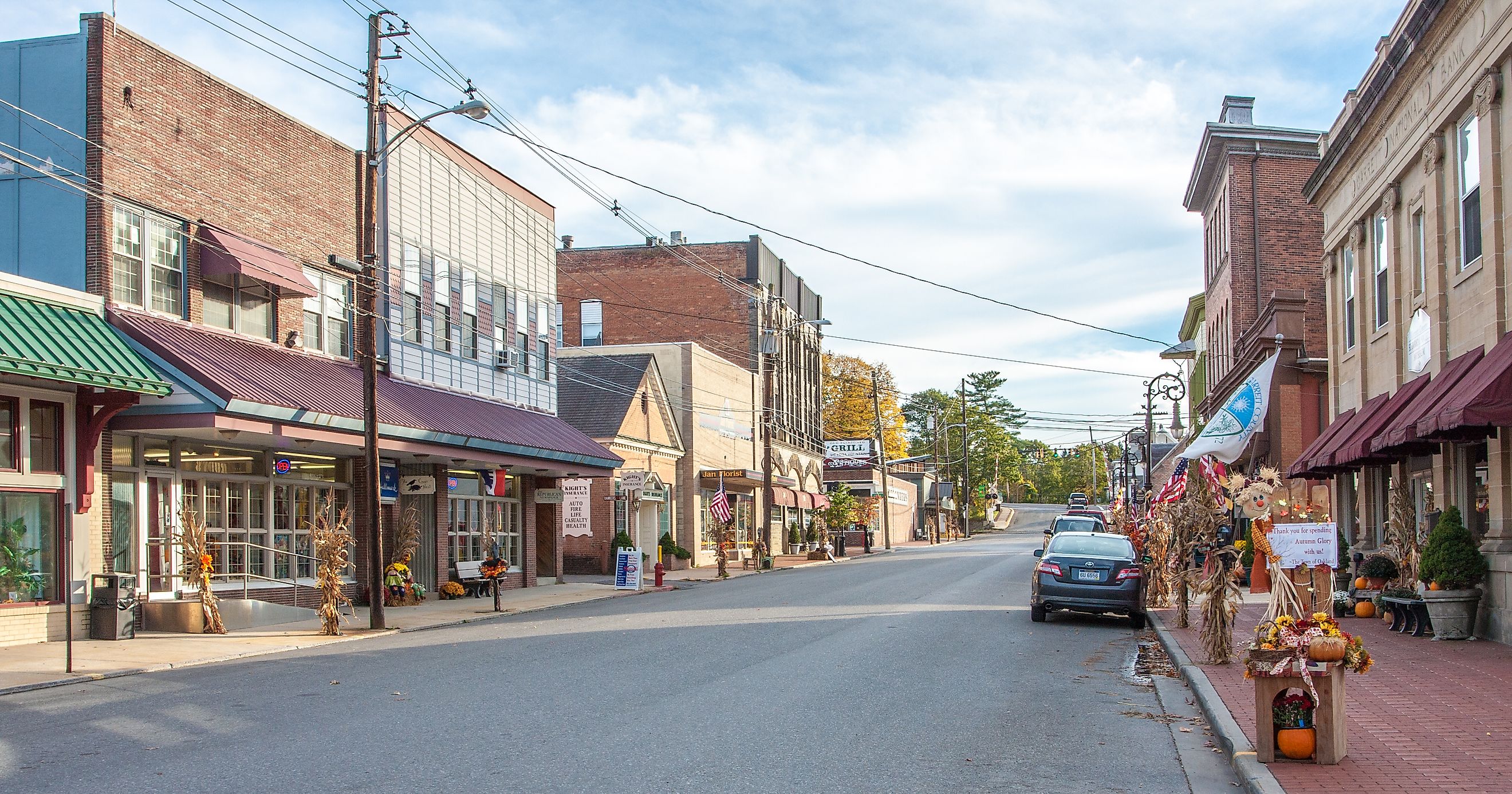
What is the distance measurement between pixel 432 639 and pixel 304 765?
9.52m

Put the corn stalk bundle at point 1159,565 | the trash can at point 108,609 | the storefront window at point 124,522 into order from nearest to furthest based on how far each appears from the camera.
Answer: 1. the trash can at point 108,609
2. the storefront window at point 124,522
3. the corn stalk bundle at point 1159,565

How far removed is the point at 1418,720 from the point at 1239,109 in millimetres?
34381

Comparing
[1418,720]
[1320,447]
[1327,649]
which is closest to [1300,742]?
[1327,649]

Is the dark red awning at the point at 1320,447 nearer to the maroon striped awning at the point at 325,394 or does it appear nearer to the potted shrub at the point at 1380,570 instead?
the potted shrub at the point at 1380,570

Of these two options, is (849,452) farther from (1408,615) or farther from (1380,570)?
(1408,615)

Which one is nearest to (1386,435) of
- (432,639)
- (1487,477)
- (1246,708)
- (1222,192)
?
(1487,477)

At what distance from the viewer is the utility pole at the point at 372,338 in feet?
62.0

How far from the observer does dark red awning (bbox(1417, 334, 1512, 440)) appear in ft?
42.0

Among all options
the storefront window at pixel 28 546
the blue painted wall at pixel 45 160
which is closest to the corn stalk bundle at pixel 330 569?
the storefront window at pixel 28 546

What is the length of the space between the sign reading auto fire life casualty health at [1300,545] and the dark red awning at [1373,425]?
30.1 feet

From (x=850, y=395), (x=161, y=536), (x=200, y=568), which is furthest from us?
(x=850, y=395)

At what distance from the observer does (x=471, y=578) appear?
27469mm

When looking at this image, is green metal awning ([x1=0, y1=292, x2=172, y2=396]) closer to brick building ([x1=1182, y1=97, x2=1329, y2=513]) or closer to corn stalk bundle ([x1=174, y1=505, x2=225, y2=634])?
corn stalk bundle ([x1=174, y1=505, x2=225, y2=634])

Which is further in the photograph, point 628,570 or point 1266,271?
point 1266,271
